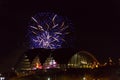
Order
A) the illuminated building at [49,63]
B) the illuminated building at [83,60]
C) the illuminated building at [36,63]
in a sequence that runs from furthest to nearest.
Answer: the illuminated building at [36,63] < the illuminated building at [49,63] < the illuminated building at [83,60]

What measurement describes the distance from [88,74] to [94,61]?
34489 mm

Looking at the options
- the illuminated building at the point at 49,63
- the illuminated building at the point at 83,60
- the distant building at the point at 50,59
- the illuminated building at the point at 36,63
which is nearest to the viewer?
the illuminated building at the point at 83,60

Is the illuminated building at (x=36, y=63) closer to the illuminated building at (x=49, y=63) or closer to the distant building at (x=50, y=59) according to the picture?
the distant building at (x=50, y=59)

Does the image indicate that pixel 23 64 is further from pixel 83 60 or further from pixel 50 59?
pixel 83 60

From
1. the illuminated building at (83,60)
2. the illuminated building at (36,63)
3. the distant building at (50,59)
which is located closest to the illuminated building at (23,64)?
the distant building at (50,59)

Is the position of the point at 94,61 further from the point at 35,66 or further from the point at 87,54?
the point at 35,66

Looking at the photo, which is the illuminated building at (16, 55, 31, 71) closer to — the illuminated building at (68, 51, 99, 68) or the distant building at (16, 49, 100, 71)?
the distant building at (16, 49, 100, 71)

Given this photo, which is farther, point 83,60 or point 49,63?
point 83,60

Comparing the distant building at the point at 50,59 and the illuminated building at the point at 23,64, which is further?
the illuminated building at the point at 23,64

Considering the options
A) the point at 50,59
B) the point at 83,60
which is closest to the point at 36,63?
the point at 50,59

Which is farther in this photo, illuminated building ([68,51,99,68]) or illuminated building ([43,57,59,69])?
illuminated building ([43,57,59,69])

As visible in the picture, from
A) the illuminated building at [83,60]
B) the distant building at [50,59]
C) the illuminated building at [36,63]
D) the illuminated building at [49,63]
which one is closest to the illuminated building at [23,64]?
the distant building at [50,59]

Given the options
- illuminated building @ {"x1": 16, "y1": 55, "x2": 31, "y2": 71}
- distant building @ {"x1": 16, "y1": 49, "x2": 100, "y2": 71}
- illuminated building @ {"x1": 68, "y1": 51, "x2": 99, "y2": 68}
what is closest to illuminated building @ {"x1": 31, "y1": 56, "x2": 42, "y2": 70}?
distant building @ {"x1": 16, "y1": 49, "x2": 100, "y2": 71}

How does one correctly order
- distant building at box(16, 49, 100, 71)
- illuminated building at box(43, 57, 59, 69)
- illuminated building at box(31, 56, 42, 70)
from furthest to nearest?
illuminated building at box(31, 56, 42, 70) → distant building at box(16, 49, 100, 71) → illuminated building at box(43, 57, 59, 69)
